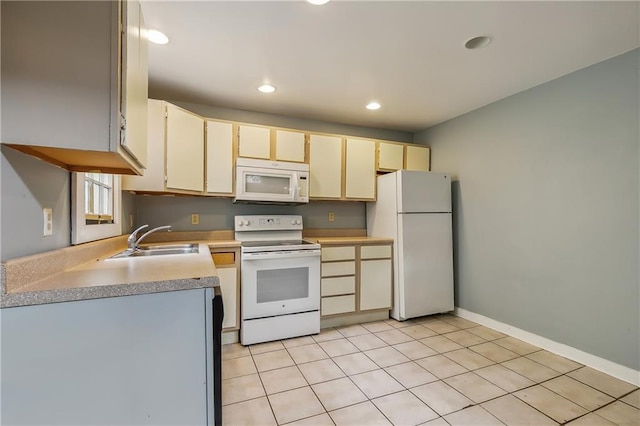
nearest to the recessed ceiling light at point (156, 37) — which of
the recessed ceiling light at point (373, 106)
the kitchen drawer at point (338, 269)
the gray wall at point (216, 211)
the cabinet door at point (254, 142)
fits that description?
the cabinet door at point (254, 142)

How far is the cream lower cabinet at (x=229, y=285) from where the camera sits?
264 centimetres

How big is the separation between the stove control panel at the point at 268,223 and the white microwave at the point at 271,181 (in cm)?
21

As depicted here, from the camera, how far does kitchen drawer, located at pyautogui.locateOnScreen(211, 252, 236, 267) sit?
2.63 metres

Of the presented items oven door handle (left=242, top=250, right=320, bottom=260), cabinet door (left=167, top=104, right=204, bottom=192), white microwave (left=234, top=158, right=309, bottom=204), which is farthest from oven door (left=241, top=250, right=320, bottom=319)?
cabinet door (left=167, top=104, right=204, bottom=192)

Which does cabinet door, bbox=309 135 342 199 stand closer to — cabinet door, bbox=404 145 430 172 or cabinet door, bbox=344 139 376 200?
cabinet door, bbox=344 139 376 200

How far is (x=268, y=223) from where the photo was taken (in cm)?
320

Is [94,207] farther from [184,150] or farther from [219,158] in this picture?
[219,158]

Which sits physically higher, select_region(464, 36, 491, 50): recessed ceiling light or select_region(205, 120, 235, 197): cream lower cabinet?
select_region(464, 36, 491, 50): recessed ceiling light

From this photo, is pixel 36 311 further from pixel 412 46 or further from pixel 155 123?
pixel 412 46

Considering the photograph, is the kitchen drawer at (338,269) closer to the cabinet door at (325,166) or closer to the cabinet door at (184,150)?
the cabinet door at (325,166)

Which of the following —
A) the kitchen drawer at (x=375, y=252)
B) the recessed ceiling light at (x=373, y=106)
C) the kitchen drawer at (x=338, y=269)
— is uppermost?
the recessed ceiling light at (x=373, y=106)

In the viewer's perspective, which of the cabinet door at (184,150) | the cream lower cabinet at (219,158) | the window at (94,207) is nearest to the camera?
the window at (94,207)

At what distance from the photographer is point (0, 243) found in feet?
3.11

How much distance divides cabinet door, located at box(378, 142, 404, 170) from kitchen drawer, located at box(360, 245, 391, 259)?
3.22 feet
